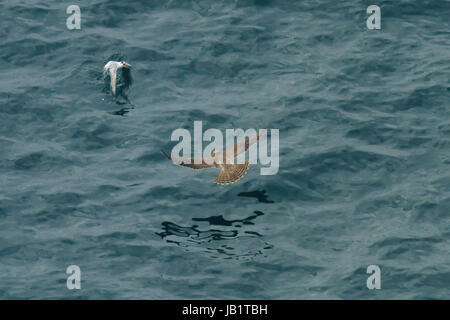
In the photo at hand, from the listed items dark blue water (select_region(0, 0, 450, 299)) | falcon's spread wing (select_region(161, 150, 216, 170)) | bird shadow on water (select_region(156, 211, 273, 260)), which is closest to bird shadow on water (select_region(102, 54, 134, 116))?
dark blue water (select_region(0, 0, 450, 299))

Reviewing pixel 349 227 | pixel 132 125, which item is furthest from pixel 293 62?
pixel 349 227

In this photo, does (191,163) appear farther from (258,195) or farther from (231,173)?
(258,195)

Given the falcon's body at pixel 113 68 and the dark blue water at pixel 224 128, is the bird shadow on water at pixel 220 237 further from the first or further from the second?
the falcon's body at pixel 113 68

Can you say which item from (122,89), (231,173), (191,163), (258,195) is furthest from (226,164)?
(122,89)
